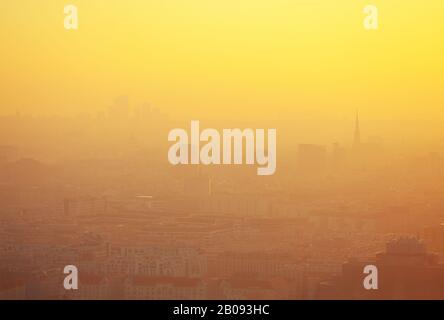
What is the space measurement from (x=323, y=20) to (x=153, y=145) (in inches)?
56.7

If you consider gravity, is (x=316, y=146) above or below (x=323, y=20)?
below

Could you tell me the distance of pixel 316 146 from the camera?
6789 mm

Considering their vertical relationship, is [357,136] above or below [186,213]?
above

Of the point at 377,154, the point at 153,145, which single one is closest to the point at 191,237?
the point at 153,145

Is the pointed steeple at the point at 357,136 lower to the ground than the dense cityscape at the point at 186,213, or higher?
higher

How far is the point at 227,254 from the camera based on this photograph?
6.76 metres

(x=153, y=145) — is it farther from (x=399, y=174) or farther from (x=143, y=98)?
(x=399, y=174)

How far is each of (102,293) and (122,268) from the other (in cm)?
21

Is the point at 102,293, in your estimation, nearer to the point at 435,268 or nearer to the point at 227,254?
the point at 227,254

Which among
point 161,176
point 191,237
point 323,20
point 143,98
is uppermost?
point 323,20

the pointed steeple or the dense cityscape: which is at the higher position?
the pointed steeple
